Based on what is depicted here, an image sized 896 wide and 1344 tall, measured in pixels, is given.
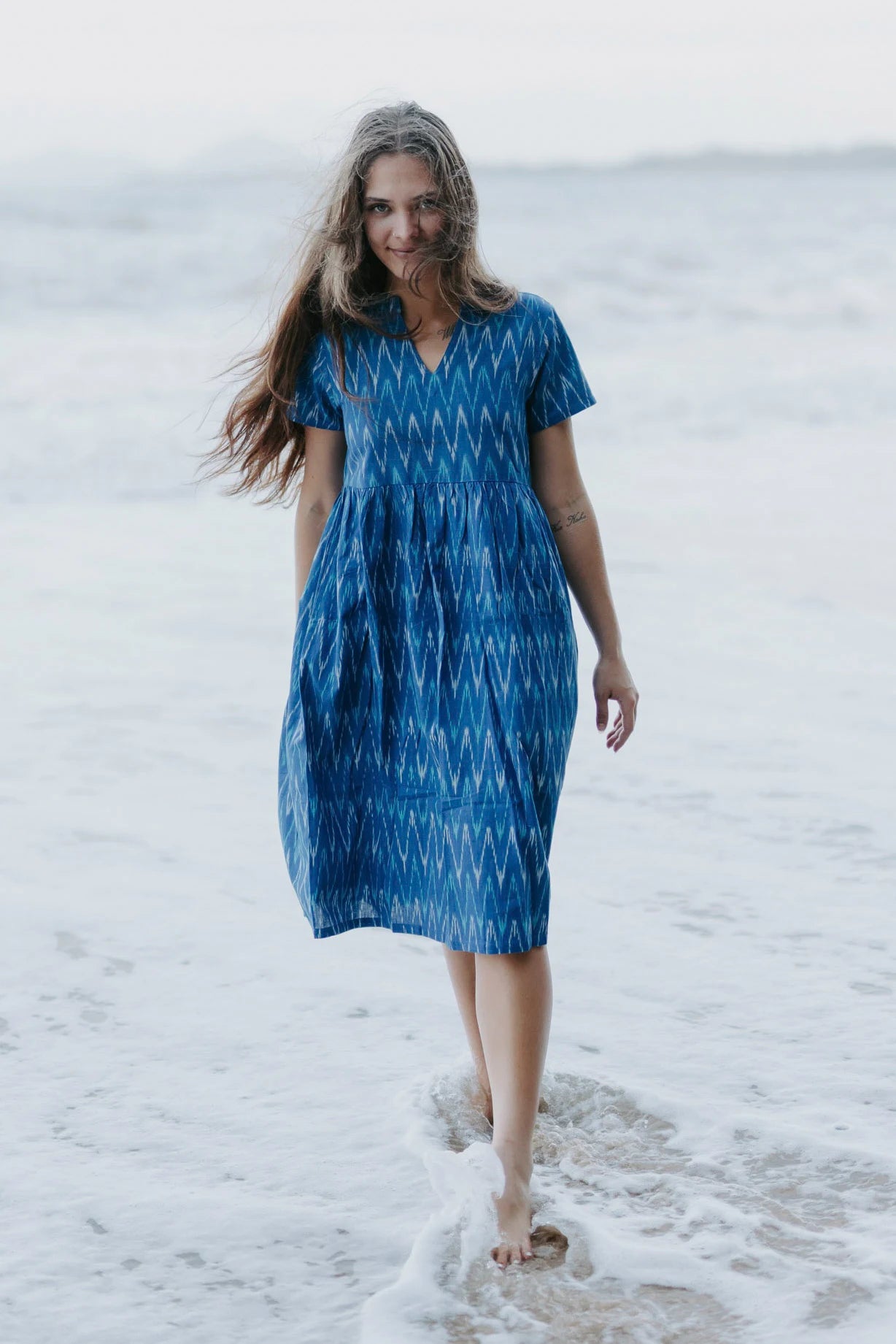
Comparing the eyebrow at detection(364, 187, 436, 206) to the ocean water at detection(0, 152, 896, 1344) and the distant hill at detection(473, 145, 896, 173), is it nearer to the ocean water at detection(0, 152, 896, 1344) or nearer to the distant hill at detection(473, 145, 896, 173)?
the ocean water at detection(0, 152, 896, 1344)

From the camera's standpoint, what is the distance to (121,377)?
12.8 metres

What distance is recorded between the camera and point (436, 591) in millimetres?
1985

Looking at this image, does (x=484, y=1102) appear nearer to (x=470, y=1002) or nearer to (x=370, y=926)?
(x=470, y=1002)

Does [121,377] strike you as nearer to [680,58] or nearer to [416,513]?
[416,513]

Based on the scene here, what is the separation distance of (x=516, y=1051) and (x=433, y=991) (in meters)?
0.92

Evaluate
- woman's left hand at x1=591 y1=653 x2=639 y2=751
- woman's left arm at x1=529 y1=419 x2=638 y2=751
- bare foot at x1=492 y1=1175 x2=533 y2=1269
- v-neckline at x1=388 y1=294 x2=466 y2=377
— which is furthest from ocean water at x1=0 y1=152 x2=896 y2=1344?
woman's left hand at x1=591 y1=653 x2=639 y2=751

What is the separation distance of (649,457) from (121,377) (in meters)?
5.12

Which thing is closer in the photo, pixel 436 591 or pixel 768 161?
pixel 436 591

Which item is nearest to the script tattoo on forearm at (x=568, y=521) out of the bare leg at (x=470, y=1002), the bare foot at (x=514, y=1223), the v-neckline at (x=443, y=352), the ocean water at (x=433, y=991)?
the v-neckline at (x=443, y=352)

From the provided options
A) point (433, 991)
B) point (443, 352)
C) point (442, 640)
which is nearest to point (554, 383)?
point (443, 352)

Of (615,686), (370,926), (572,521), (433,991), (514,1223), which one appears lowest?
(514,1223)

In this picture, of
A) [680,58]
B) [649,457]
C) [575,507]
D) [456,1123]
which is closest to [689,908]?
[456,1123]

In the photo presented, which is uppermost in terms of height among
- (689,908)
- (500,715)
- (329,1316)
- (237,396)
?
(237,396)

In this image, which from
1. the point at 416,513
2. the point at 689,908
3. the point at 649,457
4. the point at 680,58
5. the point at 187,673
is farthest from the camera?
the point at 680,58
